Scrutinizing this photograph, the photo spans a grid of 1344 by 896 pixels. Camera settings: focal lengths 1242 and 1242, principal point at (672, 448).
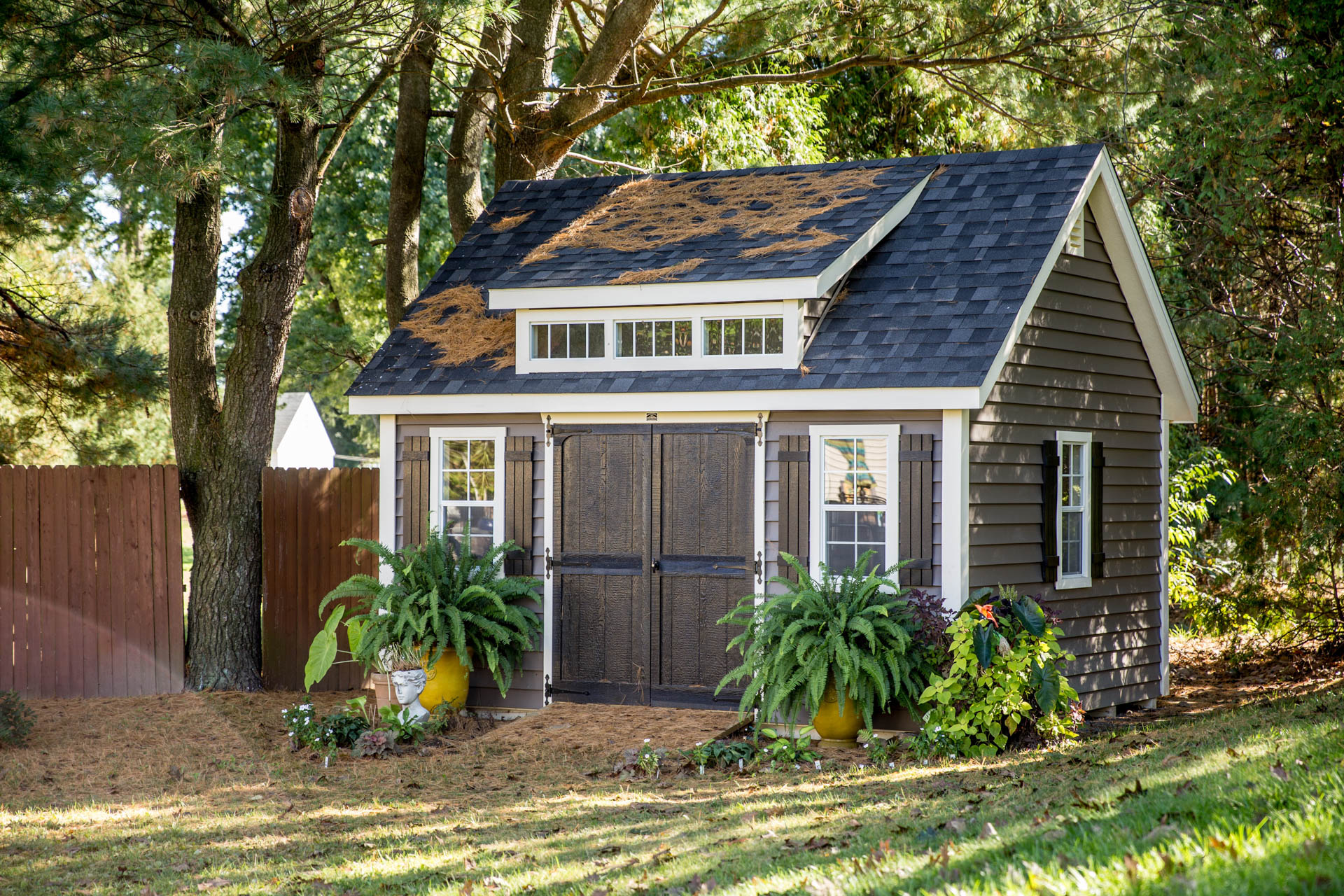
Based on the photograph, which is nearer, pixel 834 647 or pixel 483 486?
pixel 834 647

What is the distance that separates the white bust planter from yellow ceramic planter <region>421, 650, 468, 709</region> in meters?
0.09

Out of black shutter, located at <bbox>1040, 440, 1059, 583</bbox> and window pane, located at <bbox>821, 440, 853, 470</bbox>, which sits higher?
window pane, located at <bbox>821, 440, 853, 470</bbox>

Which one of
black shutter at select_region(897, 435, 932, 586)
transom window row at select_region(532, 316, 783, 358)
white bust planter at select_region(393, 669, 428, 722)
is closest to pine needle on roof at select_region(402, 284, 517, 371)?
transom window row at select_region(532, 316, 783, 358)

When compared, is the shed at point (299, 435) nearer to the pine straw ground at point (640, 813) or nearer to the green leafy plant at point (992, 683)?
the pine straw ground at point (640, 813)

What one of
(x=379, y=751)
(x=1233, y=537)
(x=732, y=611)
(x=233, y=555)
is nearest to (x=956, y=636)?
(x=732, y=611)

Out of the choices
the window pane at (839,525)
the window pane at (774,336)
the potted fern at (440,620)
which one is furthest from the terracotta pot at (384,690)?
the window pane at (774,336)

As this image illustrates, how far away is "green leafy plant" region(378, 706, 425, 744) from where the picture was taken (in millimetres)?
A: 9383

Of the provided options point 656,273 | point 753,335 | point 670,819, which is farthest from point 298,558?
point 670,819

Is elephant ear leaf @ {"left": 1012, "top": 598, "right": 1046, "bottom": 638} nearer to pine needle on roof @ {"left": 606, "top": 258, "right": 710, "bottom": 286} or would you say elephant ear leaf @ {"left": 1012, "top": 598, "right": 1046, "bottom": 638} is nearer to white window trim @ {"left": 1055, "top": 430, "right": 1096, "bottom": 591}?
white window trim @ {"left": 1055, "top": 430, "right": 1096, "bottom": 591}

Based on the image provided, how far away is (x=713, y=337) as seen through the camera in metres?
9.85

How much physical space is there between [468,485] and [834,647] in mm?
3767

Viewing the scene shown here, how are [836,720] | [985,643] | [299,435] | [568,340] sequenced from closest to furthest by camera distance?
1. [985,643]
2. [836,720]
3. [568,340]
4. [299,435]

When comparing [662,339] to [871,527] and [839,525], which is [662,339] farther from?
[871,527]

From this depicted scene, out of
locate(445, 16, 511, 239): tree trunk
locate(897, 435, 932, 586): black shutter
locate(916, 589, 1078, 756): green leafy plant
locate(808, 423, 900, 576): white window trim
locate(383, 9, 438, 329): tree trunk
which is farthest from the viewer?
locate(445, 16, 511, 239): tree trunk
